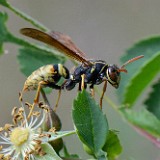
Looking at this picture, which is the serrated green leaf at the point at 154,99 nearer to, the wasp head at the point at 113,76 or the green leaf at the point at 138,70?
the green leaf at the point at 138,70

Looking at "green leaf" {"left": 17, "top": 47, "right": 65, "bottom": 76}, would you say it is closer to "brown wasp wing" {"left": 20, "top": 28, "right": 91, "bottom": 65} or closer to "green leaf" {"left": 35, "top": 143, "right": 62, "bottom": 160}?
"brown wasp wing" {"left": 20, "top": 28, "right": 91, "bottom": 65}

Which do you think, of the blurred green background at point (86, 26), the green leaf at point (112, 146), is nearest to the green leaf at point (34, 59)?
the green leaf at point (112, 146)

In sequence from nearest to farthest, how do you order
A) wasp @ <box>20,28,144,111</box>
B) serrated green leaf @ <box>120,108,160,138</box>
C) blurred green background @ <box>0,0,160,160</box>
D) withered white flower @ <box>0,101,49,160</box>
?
1. withered white flower @ <box>0,101,49,160</box>
2. serrated green leaf @ <box>120,108,160,138</box>
3. wasp @ <box>20,28,144,111</box>
4. blurred green background @ <box>0,0,160,160</box>

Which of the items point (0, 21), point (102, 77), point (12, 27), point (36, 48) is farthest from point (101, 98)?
point (12, 27)

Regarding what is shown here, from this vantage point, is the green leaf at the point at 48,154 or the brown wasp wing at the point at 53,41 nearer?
the green leaf at the point at 48,154

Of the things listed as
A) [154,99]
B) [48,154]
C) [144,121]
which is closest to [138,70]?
[154,99]

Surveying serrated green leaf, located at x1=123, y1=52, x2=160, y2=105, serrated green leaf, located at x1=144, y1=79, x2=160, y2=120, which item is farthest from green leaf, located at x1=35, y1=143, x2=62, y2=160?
serrated green leaf, located at x1=144, y1=79, x2=160, y2=120

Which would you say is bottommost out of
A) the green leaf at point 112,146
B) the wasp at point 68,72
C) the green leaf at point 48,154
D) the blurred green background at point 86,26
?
the green leaf at point 112,146

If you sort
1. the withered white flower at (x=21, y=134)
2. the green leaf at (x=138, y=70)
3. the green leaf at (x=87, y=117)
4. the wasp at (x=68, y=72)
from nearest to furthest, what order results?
the green leaf at (x=87, y=117), the withered white flower at (x=21, y=134), the wasp at (x=68, y=72), the green leaf at (x=138, y=70)
